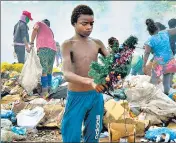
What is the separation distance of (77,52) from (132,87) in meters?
3.10

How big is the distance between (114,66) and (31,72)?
14.2 feet

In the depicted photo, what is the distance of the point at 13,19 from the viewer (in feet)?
57.1

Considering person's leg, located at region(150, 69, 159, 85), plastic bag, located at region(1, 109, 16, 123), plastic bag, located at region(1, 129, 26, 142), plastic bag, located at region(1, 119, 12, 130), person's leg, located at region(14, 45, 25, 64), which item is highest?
person's leg, located at region(14, 45, 25, 64)

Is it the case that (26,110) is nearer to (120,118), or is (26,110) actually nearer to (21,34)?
(120,118)

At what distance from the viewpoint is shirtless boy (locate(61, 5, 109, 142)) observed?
3.06 meters

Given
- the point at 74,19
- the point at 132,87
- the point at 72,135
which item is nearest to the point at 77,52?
the point at 74,19

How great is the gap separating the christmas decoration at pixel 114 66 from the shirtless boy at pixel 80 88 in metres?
0.24

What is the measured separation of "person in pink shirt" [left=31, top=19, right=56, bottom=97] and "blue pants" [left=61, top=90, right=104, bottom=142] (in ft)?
12.8

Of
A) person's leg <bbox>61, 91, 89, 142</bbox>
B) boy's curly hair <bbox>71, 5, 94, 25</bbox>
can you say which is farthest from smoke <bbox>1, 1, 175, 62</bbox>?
person's leg <bbox>61, 91, 89, 142</bbox>

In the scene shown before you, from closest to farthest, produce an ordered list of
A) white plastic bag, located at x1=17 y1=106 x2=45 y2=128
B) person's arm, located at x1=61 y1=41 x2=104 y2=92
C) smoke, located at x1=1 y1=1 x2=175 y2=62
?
1. person's arm, located at x1=61 y1=41 x2=104 y2=92
2. white plastic bag, located at x1=17 y1=106 x2=45 y2=128
3. smoke, located at x1=1 y1=1 x2=175 y2=62

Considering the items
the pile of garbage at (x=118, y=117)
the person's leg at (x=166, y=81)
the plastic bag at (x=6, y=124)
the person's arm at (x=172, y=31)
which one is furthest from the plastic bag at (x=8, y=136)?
the person's arm at (x=172, y=31)

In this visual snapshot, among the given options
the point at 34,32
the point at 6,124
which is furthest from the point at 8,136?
the point at 34,32

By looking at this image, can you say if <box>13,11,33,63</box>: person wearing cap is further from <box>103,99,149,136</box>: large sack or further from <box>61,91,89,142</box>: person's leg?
<box>61,91,89,142</box>: person's leg

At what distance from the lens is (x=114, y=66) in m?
2.86
